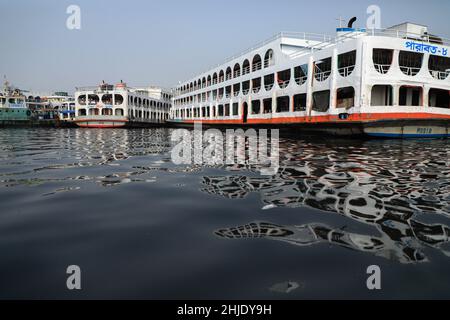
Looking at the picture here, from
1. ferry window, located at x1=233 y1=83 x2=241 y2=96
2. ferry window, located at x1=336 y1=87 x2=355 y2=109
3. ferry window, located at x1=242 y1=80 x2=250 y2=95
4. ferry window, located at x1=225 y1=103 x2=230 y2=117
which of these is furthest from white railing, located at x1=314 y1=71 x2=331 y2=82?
ferry window, located at x1=225 y1=103 x2=230 y2=117

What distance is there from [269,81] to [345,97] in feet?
24.2

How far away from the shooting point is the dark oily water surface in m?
1.89

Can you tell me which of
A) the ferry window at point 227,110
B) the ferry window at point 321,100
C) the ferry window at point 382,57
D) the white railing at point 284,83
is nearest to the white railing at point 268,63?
the white railing at point 284,83

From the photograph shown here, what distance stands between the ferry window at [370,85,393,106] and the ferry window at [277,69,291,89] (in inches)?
248

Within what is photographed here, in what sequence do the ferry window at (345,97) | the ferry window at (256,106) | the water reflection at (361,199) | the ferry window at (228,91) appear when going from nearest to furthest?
1. the water reflection at (361,199)
2. the ferry window at (345,97)
3. the ferry window at (256,106)
4. the ferry window at (228,91)

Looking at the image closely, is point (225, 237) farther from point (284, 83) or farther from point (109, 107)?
point (109, 107)

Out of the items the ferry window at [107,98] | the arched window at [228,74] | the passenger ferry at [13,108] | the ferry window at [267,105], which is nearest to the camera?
the ferry window at [267,105]

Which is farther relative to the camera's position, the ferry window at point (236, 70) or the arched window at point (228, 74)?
the arched window at point (228, 74)

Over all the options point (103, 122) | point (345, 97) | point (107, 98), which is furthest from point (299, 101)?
point (107, 98)

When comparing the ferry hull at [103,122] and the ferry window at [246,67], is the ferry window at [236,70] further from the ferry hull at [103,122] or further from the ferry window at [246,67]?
the ferry hull at [103,122]

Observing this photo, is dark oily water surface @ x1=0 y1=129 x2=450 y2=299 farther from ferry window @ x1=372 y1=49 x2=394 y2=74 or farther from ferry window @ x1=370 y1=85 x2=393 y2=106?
ferry window @ x1=370 y1=85 x2=393 y2=106

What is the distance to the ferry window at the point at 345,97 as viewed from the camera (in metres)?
18.0

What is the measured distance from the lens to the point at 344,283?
1913 mm

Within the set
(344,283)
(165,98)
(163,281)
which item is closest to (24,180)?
(163,281)
